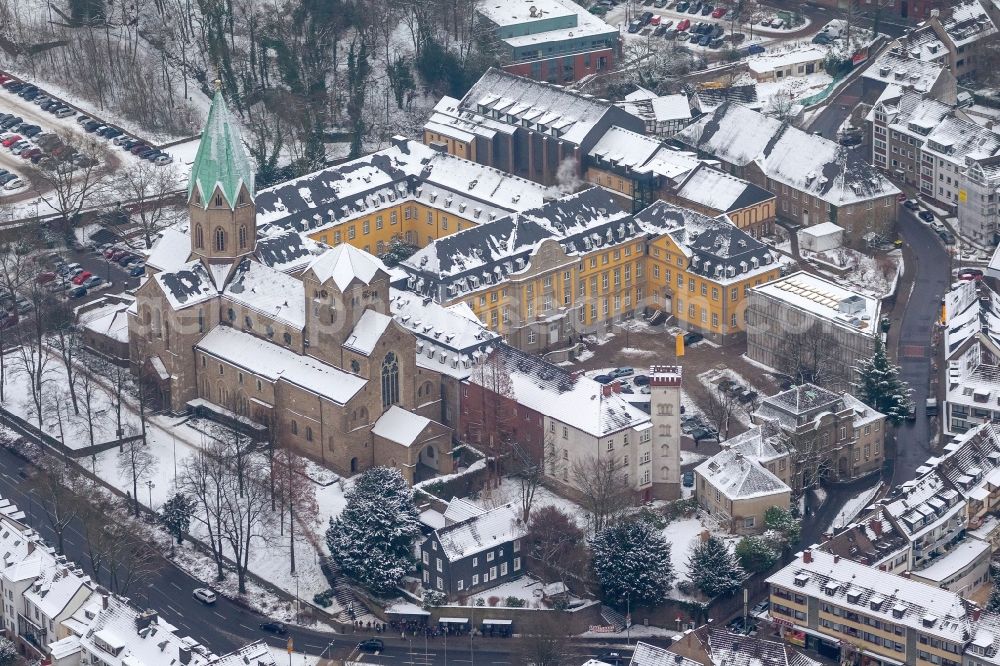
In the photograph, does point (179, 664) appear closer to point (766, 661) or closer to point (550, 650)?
point (550, 650)

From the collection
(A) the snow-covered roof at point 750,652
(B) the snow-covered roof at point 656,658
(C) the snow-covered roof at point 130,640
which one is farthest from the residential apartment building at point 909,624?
(C) the snow-covered roof at point 130,640

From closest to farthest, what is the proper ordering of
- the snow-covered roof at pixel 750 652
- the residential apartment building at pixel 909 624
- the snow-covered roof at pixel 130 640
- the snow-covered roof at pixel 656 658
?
1. the snow-covered roof at pixel 750 652
2. the snow-covered roof at pixel 130 640
3. the snow-covered roof at pixel 656 658
4. the residential apartment building at pixel 909 624

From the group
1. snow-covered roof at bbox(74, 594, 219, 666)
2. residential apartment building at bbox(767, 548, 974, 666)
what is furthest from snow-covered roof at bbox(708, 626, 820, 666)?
snow-covered roof at bbox(74, 594, 219, 666)

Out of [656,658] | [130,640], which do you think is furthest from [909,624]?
[130,640]

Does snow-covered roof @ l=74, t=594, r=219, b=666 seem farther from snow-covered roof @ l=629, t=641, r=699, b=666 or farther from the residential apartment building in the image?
the residential apartment building

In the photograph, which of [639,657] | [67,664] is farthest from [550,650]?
[67,664]

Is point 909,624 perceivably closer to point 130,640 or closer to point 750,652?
point 750,652

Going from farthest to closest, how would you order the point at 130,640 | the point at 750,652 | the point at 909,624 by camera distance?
the point at 909,624 < the point at 130,640 < the point at 750,652

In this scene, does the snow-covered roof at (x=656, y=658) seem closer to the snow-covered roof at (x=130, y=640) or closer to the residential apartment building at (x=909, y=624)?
the residential apartment building at (x=909, y=624)
